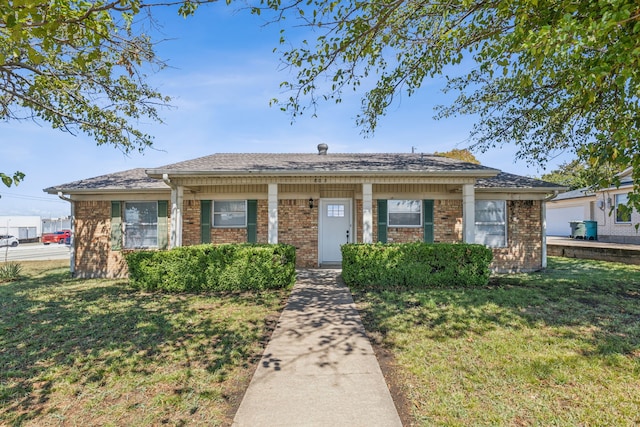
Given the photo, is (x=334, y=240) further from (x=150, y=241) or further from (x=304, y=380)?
(x=304, y=380)

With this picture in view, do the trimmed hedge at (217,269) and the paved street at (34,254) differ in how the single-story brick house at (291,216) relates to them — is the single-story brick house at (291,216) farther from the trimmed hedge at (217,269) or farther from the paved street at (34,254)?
the paved street at (34,254)

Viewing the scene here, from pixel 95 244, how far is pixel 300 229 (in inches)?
262

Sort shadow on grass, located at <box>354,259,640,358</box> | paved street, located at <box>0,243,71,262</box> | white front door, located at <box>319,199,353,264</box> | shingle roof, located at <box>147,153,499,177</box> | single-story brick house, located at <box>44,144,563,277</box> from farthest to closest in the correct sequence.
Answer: paved street, located at <box>0,243,71,262</box>
white front door, located at <box>319,199,353,264</box>
single-story brick house, located at <box>44,144,563,277</box>
shingle roof, located at <box>147,153,499,177</box>
shadow on grass, located at <box>354,259,640,358</box>

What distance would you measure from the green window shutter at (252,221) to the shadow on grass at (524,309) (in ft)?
15.2

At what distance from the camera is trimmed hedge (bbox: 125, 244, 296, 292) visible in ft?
24.5

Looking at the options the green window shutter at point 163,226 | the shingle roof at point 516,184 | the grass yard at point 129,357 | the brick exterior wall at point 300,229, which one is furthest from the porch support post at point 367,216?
the green window shutter at point 163,226

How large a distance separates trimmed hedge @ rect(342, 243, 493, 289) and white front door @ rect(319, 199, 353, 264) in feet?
10.0

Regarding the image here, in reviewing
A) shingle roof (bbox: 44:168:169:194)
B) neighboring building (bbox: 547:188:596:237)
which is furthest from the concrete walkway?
neighboring building (bbox: 547:188:596:237)

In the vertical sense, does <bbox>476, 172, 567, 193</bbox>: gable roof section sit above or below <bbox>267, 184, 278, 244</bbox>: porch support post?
above

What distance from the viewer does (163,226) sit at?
10.1 metres

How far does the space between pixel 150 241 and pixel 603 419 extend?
36.4 feet

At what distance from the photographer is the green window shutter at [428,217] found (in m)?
10.1

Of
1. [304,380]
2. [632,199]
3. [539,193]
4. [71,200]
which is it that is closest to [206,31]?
[304,380]

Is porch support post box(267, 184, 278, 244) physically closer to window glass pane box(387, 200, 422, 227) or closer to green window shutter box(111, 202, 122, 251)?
window glass pane box(387, 200, 422, 227)
